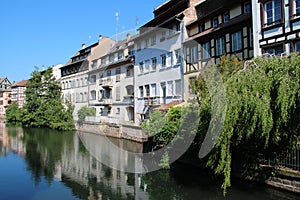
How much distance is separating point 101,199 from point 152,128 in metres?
5.86

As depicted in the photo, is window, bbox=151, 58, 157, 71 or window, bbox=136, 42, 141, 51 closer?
window, bbox=151, 58, 157, 71

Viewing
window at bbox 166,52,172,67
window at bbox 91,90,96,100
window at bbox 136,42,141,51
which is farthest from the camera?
window at bbox 91,90,96,100

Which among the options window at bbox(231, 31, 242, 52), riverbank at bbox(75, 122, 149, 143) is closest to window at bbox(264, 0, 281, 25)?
window at bbox(231, 31, 242, 52)

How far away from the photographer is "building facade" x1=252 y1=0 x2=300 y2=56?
12750 millimetres

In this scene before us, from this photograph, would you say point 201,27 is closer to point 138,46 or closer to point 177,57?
point 177,57

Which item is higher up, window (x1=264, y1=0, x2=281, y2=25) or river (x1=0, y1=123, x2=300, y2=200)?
window (x1=264, y1=0, x2=281, y2=25)

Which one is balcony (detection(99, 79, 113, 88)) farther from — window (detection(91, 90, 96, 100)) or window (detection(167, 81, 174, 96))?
window (detection(167, 81, 174, 96))

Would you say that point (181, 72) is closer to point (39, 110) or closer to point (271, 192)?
point (271, 192)

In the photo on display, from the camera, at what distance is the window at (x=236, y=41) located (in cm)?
1600

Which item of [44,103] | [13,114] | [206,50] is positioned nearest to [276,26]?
[206,50]

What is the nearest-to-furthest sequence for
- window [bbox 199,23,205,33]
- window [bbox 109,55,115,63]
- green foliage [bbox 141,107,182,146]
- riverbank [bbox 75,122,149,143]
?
green foliage [bbox 141,107,182,146], window [bbox 199,23,205,33], riverbank [bbox 75,122,149,143], window [bbox 109,55,115,63]

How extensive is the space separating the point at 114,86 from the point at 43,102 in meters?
18.1

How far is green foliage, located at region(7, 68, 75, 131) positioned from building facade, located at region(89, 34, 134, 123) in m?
6.95

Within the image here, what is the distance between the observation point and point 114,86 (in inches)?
1287
